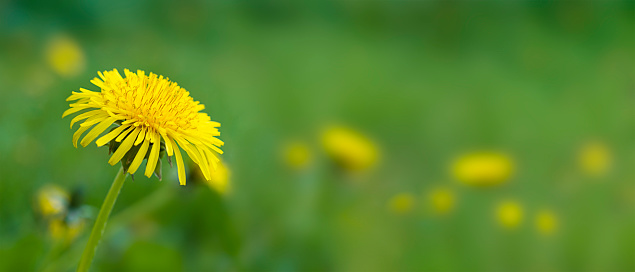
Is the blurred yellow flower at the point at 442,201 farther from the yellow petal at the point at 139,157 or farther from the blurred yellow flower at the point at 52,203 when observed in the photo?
the yellow petal at the point at 139,157

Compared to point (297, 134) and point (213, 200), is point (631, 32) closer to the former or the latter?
point (297, 134)

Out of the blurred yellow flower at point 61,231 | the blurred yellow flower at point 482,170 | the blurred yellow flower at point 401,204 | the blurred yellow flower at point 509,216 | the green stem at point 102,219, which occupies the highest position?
the blurred yellow flower at point 482,170

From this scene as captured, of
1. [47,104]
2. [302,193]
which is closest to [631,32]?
[302,193]

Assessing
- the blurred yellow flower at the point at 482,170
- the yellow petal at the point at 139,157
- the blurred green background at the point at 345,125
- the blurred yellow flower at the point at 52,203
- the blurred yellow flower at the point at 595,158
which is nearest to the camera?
the yellow petal at the point at 139,157

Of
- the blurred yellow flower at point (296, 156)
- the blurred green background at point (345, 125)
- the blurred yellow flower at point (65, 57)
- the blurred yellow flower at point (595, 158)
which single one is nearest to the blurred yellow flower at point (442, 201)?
the blurred green background at point (345, 125)

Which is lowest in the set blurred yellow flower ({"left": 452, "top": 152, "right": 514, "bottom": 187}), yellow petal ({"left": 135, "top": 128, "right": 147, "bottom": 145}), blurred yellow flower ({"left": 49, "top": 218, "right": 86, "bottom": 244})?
blurred yellow flower ({"left": 49, "top": 218, "right": 86, "bottom": 244})

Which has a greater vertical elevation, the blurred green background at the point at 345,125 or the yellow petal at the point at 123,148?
the blurred green background at the point at 345,125

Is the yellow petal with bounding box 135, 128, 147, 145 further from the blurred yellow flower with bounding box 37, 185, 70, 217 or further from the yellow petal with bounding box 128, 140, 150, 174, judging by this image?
the blurred yellow flower with bounding box 37, 185, 70, 217

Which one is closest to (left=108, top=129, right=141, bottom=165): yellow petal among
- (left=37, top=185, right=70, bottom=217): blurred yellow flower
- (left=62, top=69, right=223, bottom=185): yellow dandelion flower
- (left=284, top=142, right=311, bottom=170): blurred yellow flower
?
(left=62, top=69, right=223, bottom=185): yellow dandelion flower
